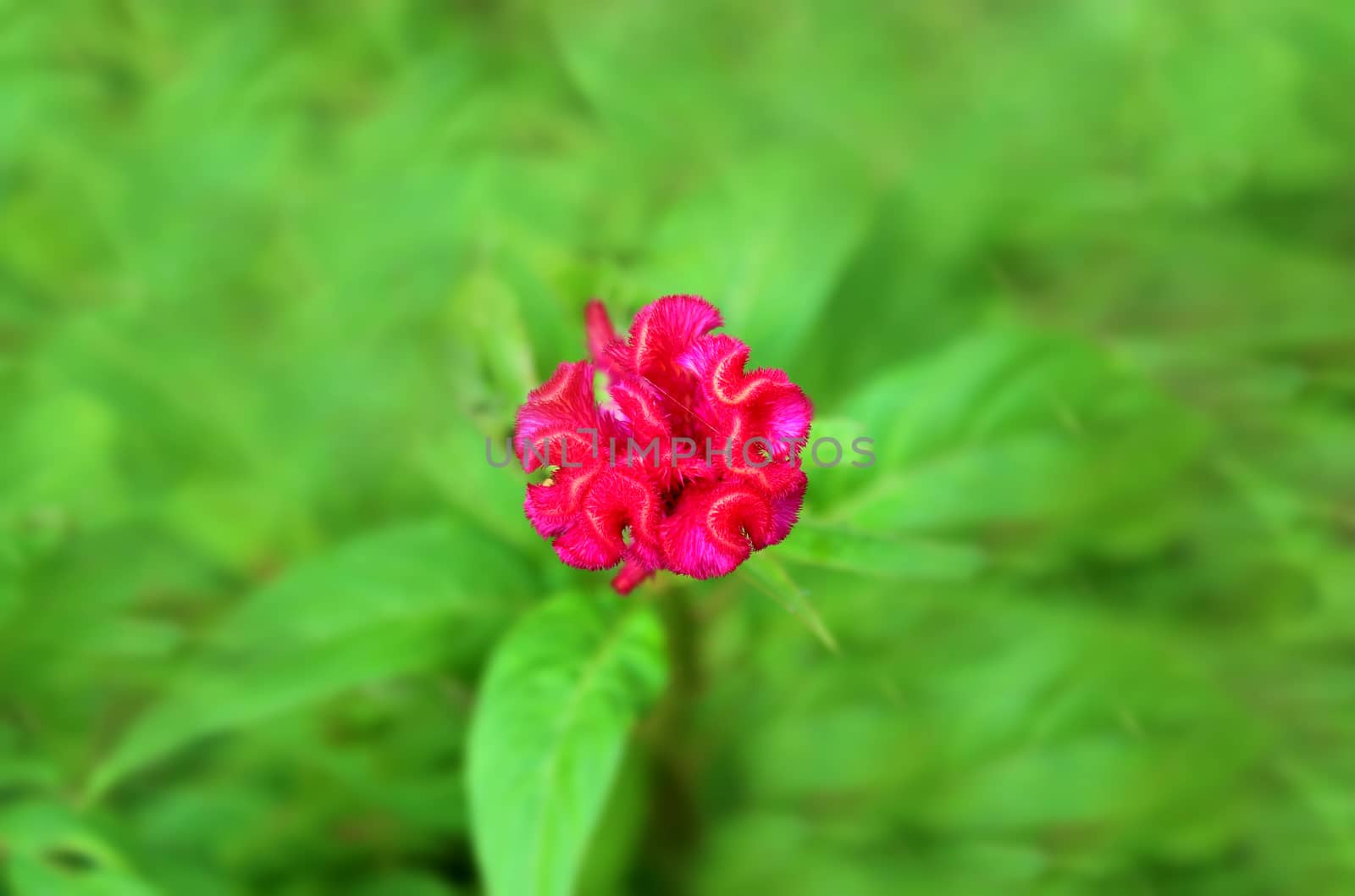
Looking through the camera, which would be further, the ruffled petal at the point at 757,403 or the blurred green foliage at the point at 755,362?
the blurred green foliage at the point at 755,362

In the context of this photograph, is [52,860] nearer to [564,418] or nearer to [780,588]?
[564,418]

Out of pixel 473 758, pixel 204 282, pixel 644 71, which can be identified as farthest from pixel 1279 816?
pixel 204 282

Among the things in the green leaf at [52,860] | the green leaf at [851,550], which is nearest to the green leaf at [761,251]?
A: the green leaf at [851,550]

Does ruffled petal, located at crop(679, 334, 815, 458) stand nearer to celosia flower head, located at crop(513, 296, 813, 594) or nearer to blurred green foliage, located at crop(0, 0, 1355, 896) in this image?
celosia flower head, located at crop(513, 296, 813, 594)

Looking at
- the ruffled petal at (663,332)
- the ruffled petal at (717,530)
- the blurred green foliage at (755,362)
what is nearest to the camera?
the ruffled petal at (717,530)

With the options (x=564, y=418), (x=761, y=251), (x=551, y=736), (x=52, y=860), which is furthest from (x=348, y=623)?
(x=761, y=251)

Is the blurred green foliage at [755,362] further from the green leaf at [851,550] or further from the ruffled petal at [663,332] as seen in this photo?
the ruffled petal at [663,332]

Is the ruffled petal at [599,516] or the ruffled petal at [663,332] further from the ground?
the ruffled petal at [663,332]

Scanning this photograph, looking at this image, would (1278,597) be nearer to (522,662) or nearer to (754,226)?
(754,226)
